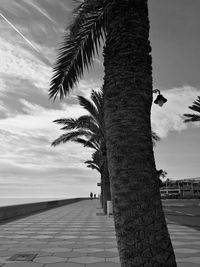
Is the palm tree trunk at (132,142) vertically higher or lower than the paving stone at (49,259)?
higher

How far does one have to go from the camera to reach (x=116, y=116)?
138 inches

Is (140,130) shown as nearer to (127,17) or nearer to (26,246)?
(127,17)

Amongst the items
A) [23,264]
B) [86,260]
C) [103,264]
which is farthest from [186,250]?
[23,264]

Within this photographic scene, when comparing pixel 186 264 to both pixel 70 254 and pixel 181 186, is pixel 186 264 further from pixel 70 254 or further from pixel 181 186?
pixel 181 186

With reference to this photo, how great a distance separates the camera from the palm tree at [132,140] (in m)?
3.15

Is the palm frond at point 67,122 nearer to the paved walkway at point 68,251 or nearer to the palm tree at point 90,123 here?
the palm tree at point 90,123

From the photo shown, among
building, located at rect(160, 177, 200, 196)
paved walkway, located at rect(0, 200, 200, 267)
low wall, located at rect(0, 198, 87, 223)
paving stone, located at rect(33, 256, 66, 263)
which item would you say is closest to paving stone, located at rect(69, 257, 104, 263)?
paved walkway, located at rect(0, 200, 200, 267)

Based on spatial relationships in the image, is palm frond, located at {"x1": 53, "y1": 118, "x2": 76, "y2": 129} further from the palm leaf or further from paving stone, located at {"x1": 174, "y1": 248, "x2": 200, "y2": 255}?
paving stone, located at {"x1": 174, "y1": 248, "x2": 200, "y2": 255}

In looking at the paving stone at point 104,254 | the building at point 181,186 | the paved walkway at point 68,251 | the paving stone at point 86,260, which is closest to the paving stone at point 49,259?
the paved walkway at point 68,251

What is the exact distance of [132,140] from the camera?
11.0 feet

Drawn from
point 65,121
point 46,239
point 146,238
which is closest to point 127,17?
point 146,238

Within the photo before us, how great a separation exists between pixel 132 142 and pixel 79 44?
3088mm

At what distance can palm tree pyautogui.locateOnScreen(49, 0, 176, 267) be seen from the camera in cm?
315

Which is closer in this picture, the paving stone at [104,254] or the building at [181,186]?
the paving stone at [104,254]
